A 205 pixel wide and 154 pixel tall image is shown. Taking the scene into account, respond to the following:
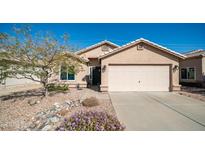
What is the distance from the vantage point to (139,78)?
12195 mm

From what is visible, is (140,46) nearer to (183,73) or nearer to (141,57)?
(141,57)

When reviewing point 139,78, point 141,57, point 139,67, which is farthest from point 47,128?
point 141,57

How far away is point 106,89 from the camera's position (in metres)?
11.8

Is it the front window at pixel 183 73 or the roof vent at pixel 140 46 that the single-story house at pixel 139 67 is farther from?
the front window at pixel 183 73

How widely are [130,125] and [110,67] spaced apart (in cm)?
776

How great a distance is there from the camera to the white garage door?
1212cm

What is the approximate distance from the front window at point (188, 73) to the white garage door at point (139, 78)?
558 centimetres

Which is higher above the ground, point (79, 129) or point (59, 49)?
point (59, 49)

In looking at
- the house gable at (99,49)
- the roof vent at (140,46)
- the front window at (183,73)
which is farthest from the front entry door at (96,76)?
the front window at (183,73)

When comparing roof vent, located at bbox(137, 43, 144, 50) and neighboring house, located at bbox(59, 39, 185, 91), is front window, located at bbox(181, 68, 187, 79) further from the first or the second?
roof vent, located at bbox(137, 43, 144, 50)

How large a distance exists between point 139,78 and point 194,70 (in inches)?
297

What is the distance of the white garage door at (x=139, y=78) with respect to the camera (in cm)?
1212
